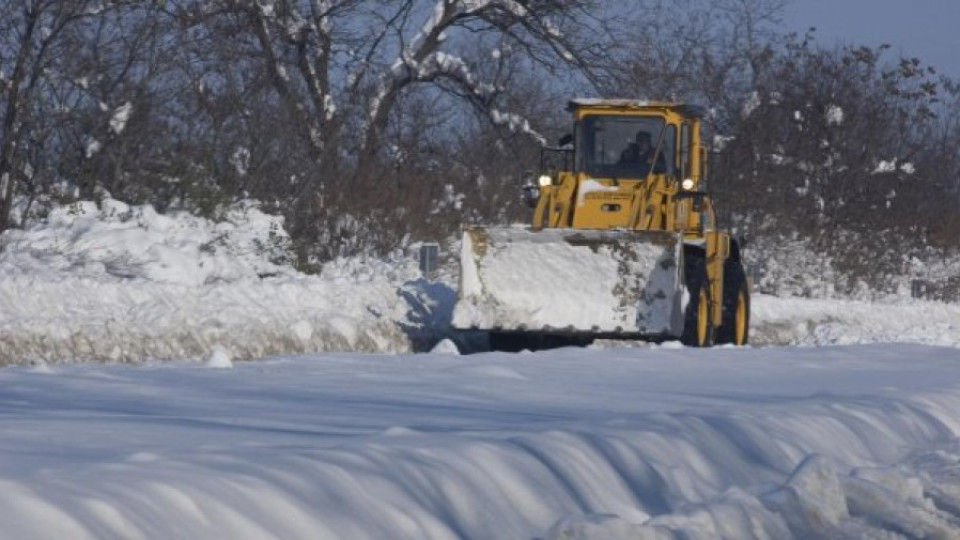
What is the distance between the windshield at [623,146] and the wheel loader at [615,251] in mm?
10

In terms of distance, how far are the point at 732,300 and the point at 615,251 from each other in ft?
10.2

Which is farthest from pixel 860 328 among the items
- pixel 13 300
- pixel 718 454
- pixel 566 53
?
pixel 718 454

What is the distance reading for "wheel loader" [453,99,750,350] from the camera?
17.8 m

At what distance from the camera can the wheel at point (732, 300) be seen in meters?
20.5

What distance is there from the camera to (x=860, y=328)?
27094 mm

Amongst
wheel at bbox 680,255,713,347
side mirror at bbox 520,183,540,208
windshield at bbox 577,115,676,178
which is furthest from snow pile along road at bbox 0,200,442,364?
wheel at bbox 680,255,713,347

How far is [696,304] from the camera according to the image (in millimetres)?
18625

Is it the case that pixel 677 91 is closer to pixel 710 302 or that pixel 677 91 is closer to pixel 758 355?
pixel 710 302

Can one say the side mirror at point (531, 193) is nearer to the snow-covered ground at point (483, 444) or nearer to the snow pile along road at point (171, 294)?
the snow pile along road at point (171, 294)

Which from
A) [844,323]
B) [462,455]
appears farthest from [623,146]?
[462,455]

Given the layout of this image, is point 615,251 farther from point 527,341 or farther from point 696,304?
point 527,341

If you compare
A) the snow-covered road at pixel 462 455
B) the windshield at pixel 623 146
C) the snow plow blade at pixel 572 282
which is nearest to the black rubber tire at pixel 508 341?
the snow plow blade at pixel 572 282

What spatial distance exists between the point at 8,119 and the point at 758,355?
10.2 m

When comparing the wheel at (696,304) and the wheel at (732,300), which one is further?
the wheel at (732,300)
